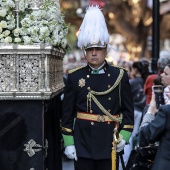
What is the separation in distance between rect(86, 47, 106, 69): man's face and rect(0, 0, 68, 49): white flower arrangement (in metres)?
0.43

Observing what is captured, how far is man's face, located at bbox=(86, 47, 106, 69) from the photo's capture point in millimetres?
5254

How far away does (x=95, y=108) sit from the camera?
5223mm

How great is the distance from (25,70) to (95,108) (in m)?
0.78

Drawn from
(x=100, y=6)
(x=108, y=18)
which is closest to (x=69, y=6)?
(x=108, y=18)

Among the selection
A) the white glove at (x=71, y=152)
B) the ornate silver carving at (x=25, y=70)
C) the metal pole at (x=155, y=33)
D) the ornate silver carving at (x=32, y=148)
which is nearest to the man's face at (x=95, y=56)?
the ornate silver carving at (x=25, y=70)

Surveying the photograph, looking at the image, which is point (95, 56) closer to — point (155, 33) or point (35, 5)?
point (35, 5)

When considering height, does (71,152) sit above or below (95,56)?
below

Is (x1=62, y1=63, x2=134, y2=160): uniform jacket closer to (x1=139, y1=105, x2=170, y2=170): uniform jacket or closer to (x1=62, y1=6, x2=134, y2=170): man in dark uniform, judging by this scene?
(x1=62, y1=6, x2=134, y2=170): man in dark uniform

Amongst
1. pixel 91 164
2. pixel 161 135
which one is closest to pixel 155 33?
pixel 91 164

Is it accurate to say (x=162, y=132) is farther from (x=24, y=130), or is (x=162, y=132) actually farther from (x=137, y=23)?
(x=137, y=23)

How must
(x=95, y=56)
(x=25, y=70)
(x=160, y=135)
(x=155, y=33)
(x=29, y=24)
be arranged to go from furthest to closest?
(x=155, y=33)
(x=29, y=24)
(x=95, y=56)
(x=25, y=70)
(x=160, y=135)

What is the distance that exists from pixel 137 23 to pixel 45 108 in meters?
24.5

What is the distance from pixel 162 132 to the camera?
4551 millimetres

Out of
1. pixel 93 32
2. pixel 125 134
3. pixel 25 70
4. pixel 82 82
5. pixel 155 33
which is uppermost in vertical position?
pixel 155 33
